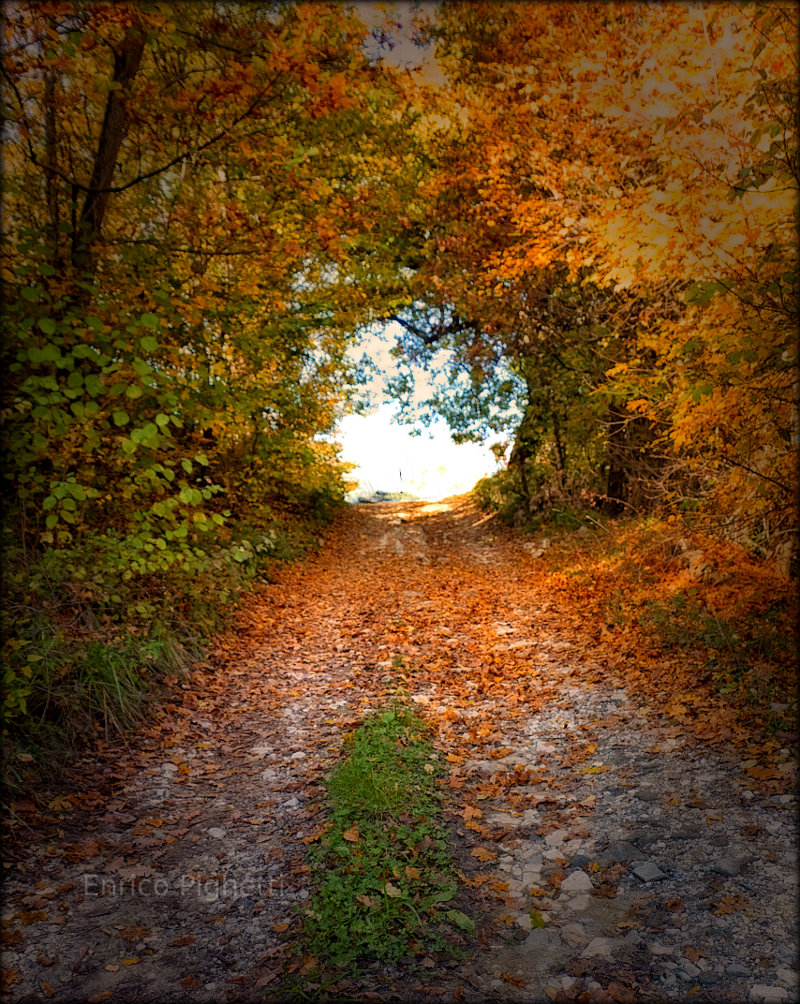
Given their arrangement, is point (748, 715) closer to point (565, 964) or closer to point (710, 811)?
point (710, 811)

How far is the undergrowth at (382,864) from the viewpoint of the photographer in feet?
11.0

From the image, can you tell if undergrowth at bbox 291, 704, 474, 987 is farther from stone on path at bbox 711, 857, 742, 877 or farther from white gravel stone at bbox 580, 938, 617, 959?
stone on path at bbox 711, 857, 742, 877

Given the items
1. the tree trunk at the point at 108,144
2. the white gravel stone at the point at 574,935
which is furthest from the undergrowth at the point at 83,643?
the white gravel stone at the point at 574,935

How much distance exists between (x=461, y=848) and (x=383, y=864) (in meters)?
0.65

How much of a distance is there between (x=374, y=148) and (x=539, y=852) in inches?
479

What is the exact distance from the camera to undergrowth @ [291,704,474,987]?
132 inches

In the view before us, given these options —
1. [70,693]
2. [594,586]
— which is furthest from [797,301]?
[70,693]

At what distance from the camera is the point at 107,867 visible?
410cm

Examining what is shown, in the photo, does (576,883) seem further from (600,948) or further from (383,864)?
(383,864)

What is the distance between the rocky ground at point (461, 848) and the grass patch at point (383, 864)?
0.13 m

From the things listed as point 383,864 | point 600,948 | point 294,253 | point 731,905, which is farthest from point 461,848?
point 294,253

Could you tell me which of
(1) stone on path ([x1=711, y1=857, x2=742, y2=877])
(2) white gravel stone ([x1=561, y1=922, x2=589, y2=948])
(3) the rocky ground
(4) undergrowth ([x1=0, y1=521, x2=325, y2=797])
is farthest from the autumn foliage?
(2) white gravel stone ([x1=561, y1=922, x2=589, y2=948])

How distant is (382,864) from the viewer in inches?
157

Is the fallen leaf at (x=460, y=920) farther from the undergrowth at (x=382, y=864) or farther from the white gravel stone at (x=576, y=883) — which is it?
the white gravel stone at (x=576, y=883)
